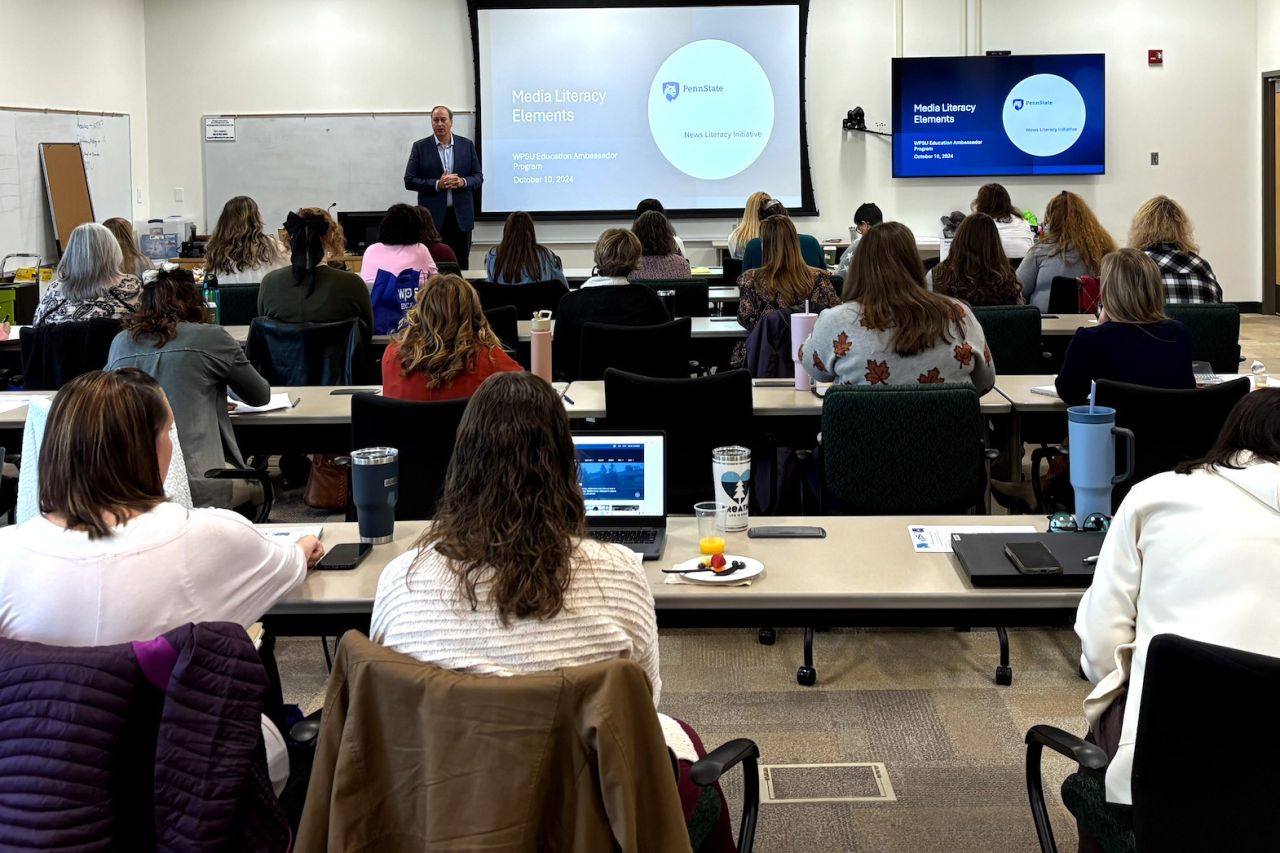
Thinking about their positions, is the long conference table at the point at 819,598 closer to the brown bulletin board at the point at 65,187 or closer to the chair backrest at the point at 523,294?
the chair backrest at the point at 523,294

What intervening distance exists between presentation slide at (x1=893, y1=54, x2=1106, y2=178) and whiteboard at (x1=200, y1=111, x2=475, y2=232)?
11.9 feet

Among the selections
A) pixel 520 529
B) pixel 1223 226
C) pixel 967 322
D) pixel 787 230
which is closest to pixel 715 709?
pixel 967 322

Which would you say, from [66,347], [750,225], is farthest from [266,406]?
[750,225]

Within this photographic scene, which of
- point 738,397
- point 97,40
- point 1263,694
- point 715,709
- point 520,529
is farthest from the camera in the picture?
point 97,40

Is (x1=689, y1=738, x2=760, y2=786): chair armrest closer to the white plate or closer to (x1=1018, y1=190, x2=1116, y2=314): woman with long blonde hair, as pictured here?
the white plate

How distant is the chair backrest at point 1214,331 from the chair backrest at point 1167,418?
155 cm

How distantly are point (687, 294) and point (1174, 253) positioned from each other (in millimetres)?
2327

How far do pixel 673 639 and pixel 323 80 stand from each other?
813cm

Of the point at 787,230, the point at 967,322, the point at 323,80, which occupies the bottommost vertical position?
the point at 967,322

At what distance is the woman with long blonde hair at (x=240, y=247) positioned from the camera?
6.80 m

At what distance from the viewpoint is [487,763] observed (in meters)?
1.57

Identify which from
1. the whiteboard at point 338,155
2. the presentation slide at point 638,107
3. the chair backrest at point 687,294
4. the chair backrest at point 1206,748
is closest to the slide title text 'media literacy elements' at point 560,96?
the presentation slide at point 638,107

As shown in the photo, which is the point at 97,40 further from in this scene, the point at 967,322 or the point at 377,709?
the point at 377,709

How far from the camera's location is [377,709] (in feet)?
5.33
